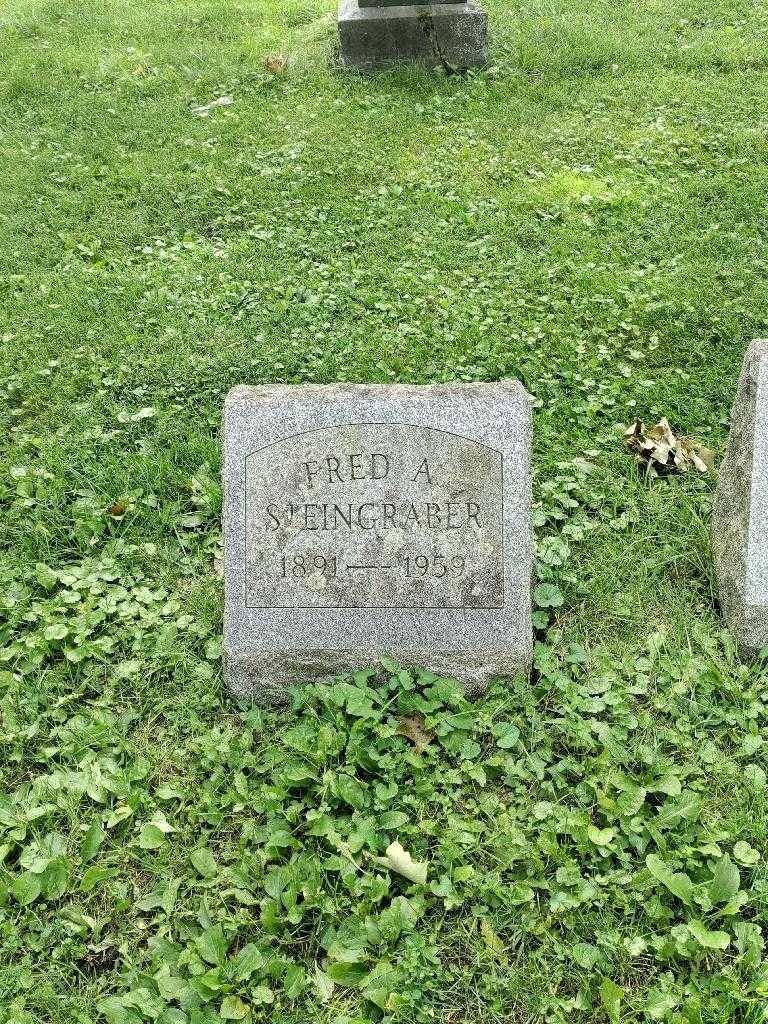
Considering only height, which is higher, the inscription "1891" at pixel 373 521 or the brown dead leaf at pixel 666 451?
the inscription "1891" at pixel 373 521

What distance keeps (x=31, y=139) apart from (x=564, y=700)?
6070 mm

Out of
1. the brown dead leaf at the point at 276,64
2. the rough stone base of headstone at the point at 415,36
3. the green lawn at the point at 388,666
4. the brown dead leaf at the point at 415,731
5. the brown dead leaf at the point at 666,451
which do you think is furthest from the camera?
the brown dead leaf at the point at 276,64

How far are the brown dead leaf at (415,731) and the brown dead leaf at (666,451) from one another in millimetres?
1551

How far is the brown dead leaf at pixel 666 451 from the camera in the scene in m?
3.61

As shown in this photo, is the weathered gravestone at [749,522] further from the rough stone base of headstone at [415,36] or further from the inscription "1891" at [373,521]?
the rough stone base of headstone at [415,36]

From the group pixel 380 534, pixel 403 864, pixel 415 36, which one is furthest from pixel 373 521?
pixel 415 36

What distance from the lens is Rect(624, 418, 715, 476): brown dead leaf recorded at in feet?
11.8

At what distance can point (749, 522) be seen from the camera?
2814 mm

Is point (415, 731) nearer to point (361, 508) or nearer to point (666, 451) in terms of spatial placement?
point (361, 508)

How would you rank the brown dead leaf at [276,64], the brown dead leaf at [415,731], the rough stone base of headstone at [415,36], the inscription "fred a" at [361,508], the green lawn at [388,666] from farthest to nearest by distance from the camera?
the brown dead leaf at [276,64] < the rough stone base of headstone at [415,36] < the inscription "fred a" at [361,508] < the brown dead leaf at [415,731] < the green lawn at [388,666]

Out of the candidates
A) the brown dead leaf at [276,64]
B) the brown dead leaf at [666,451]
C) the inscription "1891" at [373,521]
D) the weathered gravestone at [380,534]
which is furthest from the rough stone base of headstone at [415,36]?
the inscription "1891" at [373,521]

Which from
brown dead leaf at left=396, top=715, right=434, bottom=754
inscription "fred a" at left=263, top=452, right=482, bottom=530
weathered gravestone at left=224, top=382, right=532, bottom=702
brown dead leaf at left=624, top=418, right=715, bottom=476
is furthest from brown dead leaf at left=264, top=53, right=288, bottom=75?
brown dead leaf at left=396, top=715, right=434, bottom=754

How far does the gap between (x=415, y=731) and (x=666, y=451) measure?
5.58ft

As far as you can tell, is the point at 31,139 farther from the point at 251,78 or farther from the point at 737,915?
the point at 737,915
